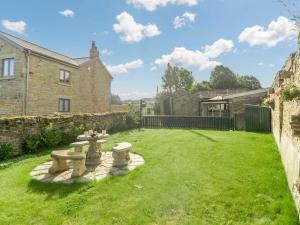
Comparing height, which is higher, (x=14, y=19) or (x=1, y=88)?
(x=14, y=19)

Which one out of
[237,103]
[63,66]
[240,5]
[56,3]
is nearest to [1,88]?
[63,66]

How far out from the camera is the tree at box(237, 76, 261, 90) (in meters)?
61.6

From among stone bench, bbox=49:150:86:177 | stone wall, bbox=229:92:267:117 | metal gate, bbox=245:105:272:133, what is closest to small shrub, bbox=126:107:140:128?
metal gate, bbox=245:105:272:133

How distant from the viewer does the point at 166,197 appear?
14.8 feet

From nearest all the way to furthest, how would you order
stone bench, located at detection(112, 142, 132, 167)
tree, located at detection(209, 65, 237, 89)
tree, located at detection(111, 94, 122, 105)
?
1. stone bench, located at detection(112, 142, 132, 167)
2. tree, located at detection(111, 94, 122, 105)
3. tree, located at detection(209, 65, 237, 89)

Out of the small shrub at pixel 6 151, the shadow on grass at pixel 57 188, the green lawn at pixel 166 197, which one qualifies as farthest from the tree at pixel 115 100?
the shadow on grass at pixel 57 188

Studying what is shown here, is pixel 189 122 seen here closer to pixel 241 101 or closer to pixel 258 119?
pixel 258 119

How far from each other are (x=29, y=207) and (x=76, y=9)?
15206 millimetres

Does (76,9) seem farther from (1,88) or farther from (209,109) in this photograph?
(209,109)

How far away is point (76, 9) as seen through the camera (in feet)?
50.8

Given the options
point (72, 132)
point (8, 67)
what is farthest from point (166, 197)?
point (8, 67)

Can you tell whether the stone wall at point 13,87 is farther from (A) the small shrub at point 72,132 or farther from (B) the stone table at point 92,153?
(B) the stone table at point 92,153

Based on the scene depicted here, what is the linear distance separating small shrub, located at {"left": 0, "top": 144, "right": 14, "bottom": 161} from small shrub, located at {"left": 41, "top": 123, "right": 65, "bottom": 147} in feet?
5.07

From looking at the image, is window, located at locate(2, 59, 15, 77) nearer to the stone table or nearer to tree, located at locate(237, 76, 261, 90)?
the stone table
